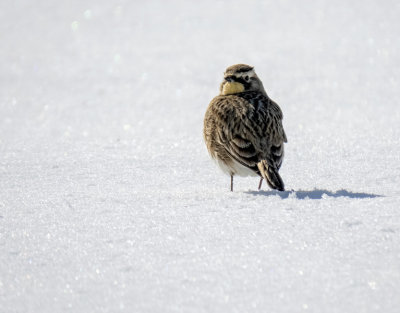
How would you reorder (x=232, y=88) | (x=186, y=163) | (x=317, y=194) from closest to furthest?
(x=317, y=194)
(x=232, y=88)
(x=186, y=163)

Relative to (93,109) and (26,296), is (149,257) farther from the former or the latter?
(93,109)

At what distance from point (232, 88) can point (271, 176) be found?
5.53ft

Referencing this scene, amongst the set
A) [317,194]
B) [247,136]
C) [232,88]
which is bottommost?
[317,194]

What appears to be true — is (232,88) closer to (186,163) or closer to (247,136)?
(186,163)

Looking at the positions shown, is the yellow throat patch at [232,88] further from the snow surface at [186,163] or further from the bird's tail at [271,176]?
the bird's tail at [271,176]

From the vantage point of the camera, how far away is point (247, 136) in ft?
18.8

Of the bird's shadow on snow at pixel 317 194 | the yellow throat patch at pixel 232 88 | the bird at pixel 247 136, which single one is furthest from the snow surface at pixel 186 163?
the yellow throat patch at pixel 232 88

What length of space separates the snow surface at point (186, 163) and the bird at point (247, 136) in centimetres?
25

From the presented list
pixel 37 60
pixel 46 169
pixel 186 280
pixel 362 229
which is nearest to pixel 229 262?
pixel 186 280

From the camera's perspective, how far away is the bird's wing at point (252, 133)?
18.3ft

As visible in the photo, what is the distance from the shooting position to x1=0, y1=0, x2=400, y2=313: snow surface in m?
3.57

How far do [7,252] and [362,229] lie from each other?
2.18 m

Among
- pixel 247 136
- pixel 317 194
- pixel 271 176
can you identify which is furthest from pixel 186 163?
pixel 317 194

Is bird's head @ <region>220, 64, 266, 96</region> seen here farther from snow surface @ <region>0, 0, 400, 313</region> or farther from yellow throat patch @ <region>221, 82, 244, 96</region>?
Result: snow surface @ <region>0, 0, 400, 313</region>
